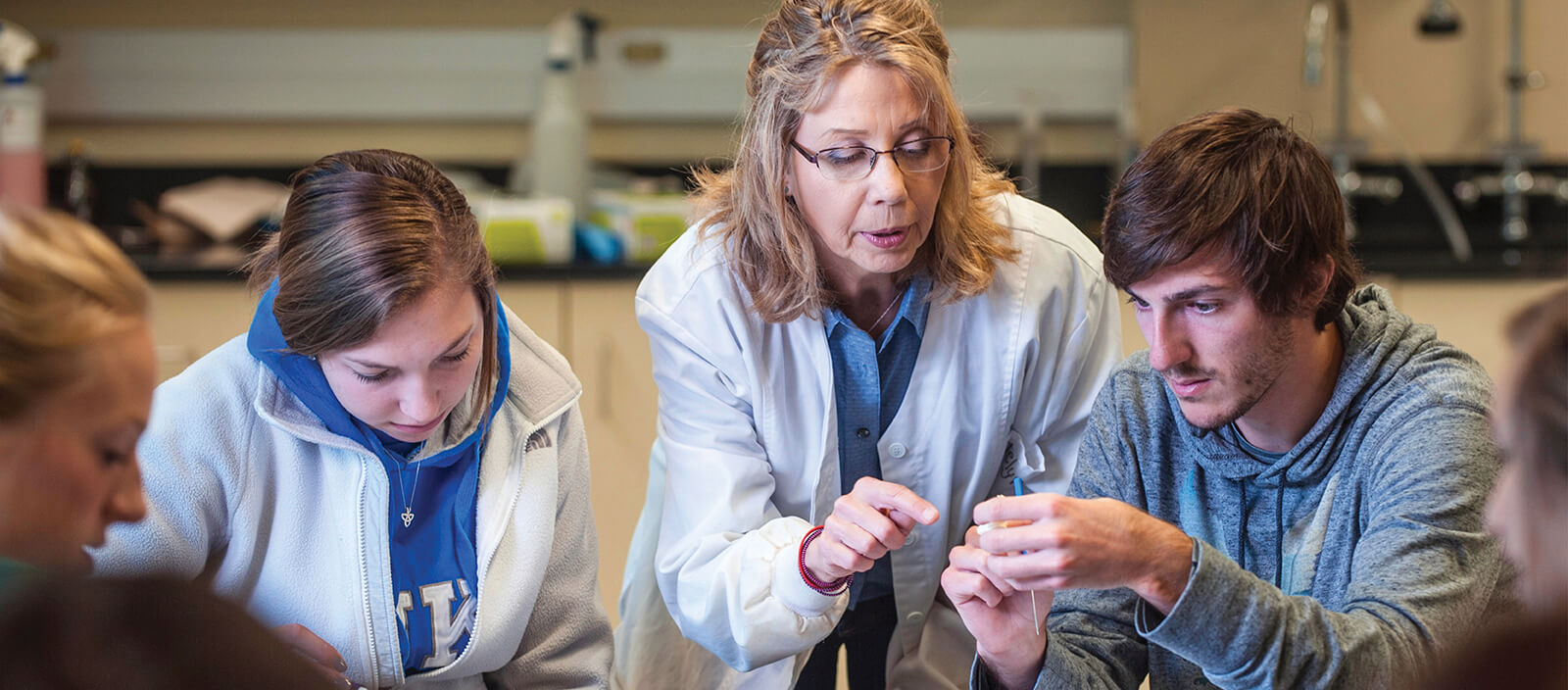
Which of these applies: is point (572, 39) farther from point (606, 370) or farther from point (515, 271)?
point (606, 370)

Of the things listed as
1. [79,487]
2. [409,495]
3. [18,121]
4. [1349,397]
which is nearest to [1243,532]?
[1349,397]

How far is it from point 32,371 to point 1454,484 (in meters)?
1.12

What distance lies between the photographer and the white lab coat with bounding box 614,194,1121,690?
1.57 meters

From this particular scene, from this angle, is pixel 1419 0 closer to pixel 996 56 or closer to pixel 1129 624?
pixel 996 56

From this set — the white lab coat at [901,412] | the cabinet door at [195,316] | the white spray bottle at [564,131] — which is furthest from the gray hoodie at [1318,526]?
the cabinet door at [195,316]

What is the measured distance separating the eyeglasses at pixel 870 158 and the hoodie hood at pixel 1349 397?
42 cm

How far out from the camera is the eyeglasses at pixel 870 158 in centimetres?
149

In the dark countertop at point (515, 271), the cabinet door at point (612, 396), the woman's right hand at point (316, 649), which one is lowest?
the cabinet door at point (612, 396)

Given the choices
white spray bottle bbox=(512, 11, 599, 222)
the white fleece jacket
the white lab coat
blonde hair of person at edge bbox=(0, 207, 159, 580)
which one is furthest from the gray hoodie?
white spray bottle bbox=(512, 11, 599, 222)

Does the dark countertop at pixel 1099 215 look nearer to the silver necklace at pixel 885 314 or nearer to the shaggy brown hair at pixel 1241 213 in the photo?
the silver necklace at pixel 885 314

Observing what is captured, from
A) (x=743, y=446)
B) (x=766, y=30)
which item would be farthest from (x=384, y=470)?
(x=766, y=30)

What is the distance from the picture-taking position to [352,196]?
135cm

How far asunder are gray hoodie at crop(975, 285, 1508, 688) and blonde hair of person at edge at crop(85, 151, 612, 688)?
0.58 metres

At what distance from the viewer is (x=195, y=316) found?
2865 mm
